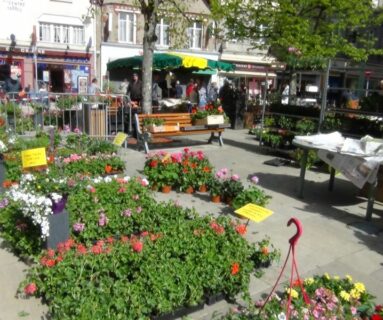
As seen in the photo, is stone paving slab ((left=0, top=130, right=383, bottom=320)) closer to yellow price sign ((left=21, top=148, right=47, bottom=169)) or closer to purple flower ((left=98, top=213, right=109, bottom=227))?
purple flower ((left=98, top=213, right=109, bottom=227))

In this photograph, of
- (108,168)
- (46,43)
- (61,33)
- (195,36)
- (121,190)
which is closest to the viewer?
(121,190)

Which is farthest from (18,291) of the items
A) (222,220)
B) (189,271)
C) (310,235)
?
(310,235)

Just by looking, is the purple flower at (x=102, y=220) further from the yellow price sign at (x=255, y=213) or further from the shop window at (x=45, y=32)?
the shop window at (x=45, y=32)

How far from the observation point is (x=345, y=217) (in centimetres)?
608

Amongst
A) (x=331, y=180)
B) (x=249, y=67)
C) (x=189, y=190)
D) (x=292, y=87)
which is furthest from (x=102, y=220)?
(x=249, y=67)

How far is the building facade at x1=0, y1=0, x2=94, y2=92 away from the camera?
24.0 m

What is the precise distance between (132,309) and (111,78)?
25611mm

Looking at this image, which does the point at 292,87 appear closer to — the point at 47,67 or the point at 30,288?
the point at 30,288

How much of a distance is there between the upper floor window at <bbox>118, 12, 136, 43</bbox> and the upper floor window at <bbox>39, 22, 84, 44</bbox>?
2562mm

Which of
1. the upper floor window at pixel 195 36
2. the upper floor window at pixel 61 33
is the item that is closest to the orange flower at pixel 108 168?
the upper floor window at pixel 61 33

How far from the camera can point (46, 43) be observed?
25031mm

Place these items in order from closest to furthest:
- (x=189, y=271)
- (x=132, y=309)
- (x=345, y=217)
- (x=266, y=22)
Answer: (x=132, y=309) < (x=189, y=271) < (x=345, y=217) < (x=266, y=22)

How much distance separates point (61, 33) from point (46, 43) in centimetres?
121

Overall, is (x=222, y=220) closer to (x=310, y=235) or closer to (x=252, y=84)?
(x=310, y=235)
